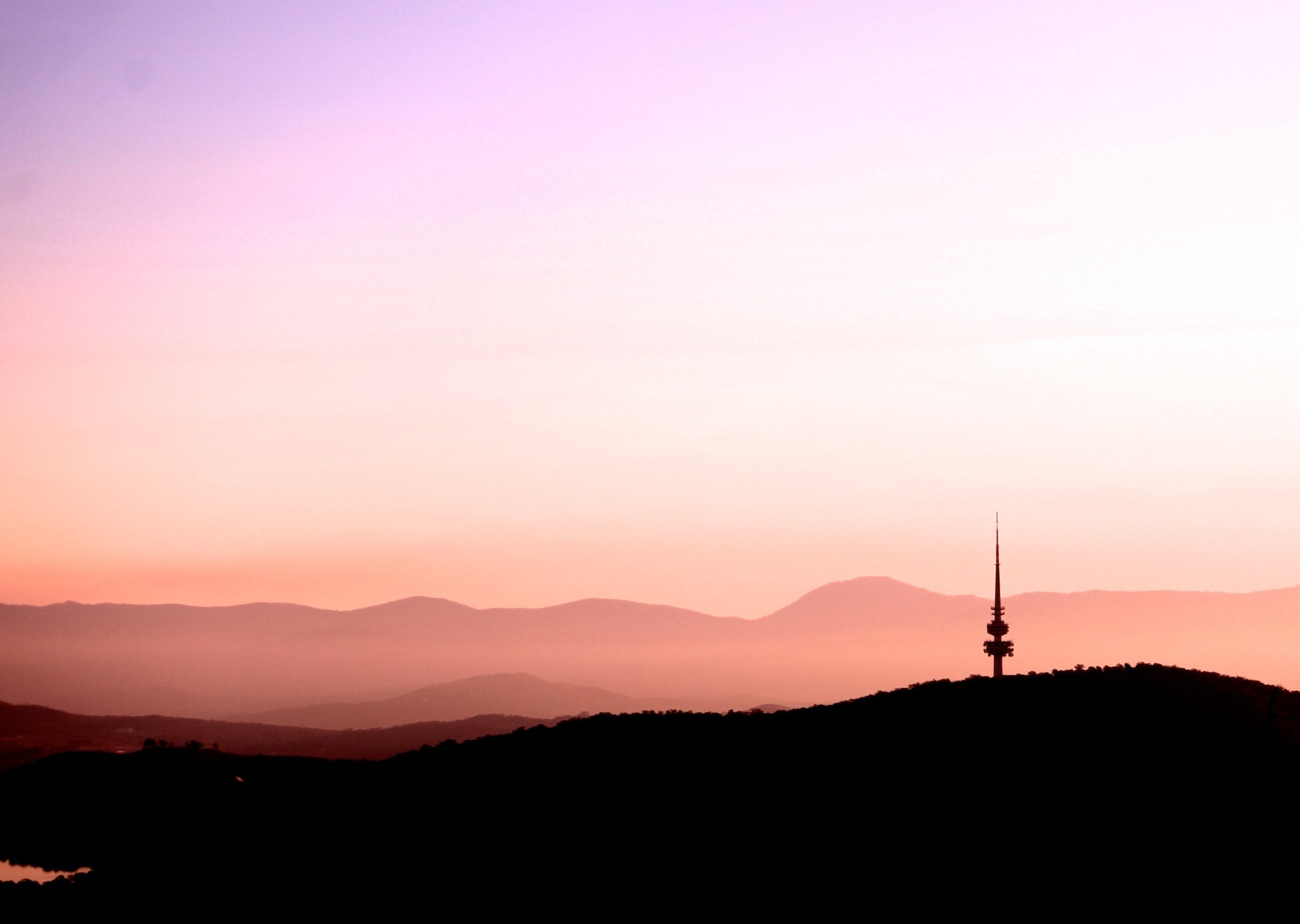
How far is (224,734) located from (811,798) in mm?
113334

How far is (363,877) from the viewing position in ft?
97.9

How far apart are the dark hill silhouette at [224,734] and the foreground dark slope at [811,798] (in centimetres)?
6149

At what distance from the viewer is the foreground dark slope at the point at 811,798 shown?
27.0m

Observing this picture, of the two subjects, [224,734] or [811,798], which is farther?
[224,734]

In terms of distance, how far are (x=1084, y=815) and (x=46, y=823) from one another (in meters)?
43.6

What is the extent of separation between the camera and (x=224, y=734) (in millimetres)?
130625

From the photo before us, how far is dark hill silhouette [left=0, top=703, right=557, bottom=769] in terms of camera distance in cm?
10369

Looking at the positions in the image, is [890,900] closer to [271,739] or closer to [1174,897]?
[1174,897]

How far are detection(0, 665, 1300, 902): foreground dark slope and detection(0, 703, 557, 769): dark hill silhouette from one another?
61.5 m

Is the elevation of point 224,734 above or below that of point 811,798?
below

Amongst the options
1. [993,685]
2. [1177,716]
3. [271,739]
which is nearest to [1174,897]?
[1177,716]

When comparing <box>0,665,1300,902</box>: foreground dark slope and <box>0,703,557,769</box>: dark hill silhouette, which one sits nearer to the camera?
<box>0,665,1300,902</box>: foreground dark slope

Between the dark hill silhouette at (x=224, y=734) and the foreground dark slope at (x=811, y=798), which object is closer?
the foreground dark slope at (x=811, y=798)

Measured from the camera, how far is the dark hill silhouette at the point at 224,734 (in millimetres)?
103688
